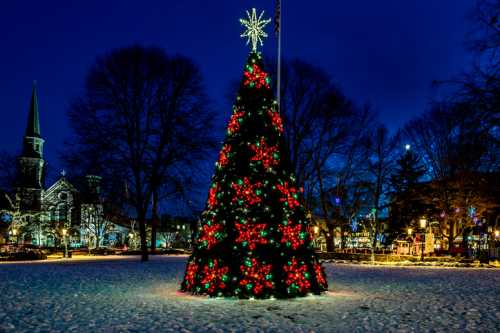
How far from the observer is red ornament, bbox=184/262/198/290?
14.1 metres

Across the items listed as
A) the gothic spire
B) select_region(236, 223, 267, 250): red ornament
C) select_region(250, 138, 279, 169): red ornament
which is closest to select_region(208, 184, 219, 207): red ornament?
select_region(236, 223, 267, 250): red ornament

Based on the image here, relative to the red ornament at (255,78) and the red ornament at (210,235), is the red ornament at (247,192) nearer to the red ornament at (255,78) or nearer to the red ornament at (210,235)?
the red ornament at (210,235)

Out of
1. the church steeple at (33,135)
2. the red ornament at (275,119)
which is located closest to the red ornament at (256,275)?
the red ornament at (275,119)

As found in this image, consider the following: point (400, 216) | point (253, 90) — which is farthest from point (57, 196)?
point (253, 90)

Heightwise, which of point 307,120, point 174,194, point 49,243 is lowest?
point 49,243

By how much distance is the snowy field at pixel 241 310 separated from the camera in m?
9.47

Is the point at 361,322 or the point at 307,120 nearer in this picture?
the point at 361,322

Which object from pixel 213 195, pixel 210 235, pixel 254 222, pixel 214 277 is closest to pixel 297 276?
pixel 254 222

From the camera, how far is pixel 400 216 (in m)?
52.5

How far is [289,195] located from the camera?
14219 mm

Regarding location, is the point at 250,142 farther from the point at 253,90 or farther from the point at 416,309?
the point at 416,309

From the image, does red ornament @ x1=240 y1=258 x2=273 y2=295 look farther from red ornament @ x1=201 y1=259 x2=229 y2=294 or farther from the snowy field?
the snowy field

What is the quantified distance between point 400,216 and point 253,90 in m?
40.9

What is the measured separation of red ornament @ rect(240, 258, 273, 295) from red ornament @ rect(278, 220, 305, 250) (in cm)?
85
